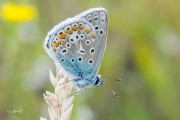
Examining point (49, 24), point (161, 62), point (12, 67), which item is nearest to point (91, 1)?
point (49, 24)

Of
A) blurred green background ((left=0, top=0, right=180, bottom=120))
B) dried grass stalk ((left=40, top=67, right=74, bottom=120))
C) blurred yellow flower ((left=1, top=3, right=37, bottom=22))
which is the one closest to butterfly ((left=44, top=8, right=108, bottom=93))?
dried grass stalk ((left=40, top=67, right=74, bottom=120))

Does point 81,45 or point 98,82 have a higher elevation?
point 81,45

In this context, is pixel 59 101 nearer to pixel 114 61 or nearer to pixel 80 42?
pixel 80 42

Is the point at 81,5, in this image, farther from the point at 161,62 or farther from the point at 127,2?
the point at 161,62

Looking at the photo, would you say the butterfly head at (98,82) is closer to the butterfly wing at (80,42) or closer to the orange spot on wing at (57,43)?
the butterfly wing at (80,42)

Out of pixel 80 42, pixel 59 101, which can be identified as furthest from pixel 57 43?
pixel 59 101

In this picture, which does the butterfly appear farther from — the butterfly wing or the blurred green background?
the blurred green background

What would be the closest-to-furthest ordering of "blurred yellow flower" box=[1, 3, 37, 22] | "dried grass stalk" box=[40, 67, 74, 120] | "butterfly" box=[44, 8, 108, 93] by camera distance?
"dried grass stalk" box=[40, 67, 74, 120]
"butterfly" box=[44, 8, 108, 93]
"blurred yellow flower" box=[1, 3, 37, 22]
